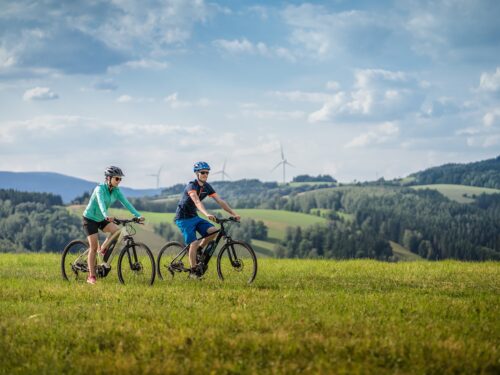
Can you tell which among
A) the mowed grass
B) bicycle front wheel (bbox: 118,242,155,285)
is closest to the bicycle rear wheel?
the mowed grass

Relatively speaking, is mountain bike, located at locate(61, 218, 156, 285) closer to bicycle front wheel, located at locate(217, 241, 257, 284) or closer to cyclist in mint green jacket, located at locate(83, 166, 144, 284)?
cyclist in mint green jacket, located at locate(83, 166, 144, 284)

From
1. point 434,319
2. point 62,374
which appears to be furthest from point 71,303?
point 434,319

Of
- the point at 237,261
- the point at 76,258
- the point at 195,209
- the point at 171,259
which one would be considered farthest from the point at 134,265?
the point at 237,261

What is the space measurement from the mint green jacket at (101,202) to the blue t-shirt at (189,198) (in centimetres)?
126

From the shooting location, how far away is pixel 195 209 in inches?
637

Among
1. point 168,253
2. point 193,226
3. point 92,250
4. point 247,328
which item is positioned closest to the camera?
point 247,328

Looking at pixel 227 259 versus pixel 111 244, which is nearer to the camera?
pixel 111 244

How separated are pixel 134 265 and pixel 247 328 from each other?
6.73 m

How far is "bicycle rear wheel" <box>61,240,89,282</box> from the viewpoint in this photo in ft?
53.8

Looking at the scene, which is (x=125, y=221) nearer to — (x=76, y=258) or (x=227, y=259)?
(x=76, y=258)

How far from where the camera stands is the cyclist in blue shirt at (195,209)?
51.7 ft

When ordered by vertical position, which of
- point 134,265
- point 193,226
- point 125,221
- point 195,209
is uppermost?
point 195,209

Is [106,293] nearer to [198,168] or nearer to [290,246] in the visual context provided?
[198,168]

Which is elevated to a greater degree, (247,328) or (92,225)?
(92,225)
